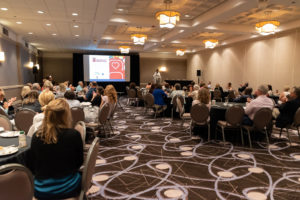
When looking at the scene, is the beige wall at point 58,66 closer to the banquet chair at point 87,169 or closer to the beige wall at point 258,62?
the beige wall at point 258,62

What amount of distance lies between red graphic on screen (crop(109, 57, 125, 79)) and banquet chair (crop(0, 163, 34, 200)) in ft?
52.7

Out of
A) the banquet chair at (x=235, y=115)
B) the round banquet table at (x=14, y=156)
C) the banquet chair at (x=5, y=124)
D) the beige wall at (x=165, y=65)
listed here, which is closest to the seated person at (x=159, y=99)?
the banquet chair at (x=235, y=115)

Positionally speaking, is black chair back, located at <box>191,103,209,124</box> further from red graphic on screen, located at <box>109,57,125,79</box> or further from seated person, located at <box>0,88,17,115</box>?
red graphic on screen, located at <box>109,57,125,79</box>

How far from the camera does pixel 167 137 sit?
227 inches

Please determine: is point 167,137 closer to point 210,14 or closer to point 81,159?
point 81,159

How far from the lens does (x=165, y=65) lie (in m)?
21.2

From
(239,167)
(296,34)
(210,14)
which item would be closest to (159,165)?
(239,167)

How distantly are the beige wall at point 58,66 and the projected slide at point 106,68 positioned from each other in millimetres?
3629

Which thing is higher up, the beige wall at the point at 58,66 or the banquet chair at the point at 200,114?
the beige wall at the point at 58,66

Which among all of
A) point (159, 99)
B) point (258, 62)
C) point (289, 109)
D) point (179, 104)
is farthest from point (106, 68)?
point (289, 109)

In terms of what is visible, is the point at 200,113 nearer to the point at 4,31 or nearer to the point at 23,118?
the point at 23,118

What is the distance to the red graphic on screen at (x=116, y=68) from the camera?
17.5 metres

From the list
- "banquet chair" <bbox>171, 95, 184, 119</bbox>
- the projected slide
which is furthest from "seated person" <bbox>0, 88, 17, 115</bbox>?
the projected slide

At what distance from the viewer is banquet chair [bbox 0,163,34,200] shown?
1.46 metres
